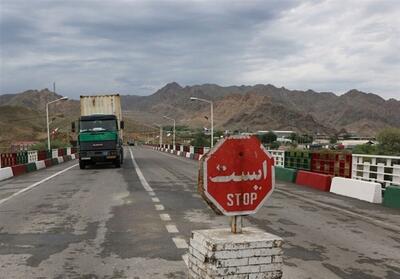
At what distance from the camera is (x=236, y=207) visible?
5188 mm

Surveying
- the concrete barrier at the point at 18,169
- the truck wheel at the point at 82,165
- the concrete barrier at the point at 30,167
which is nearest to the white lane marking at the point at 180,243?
the concrete barrier at the point at 18,169

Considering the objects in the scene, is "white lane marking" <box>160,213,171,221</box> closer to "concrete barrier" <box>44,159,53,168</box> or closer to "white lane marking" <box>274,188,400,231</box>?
"white lane marking" <box>274,188,400,231</box>

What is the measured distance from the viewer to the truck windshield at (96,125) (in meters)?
29.1

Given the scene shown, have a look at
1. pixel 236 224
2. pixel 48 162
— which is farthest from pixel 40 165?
pixel 236 224

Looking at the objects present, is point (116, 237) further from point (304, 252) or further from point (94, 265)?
point (304, 252)

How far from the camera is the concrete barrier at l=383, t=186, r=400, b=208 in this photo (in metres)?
14.0

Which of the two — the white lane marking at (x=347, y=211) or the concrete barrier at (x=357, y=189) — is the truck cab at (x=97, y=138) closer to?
the white lane marking at (x=347, y=211)

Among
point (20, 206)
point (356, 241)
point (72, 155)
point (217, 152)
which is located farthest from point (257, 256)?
point (72, 155)

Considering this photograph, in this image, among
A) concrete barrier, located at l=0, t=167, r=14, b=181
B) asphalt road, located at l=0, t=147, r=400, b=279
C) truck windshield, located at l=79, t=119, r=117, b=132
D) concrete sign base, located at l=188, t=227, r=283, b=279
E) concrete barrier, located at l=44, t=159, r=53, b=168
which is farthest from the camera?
concrete barrier, located at l=44, t=159, r=53, b=168

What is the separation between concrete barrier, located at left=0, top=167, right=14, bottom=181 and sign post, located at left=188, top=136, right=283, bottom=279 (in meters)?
20.3

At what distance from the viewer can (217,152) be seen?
518 centimetres

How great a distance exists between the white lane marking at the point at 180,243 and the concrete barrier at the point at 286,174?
536 inches

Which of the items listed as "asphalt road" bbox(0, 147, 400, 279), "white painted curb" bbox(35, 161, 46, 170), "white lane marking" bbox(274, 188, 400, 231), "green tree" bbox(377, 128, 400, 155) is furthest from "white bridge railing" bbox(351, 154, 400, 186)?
"green tree" bbox(377, 128, 400, 155)

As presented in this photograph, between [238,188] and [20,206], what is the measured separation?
9.45m
